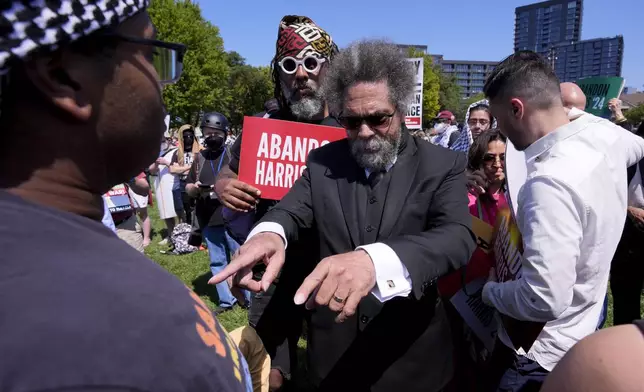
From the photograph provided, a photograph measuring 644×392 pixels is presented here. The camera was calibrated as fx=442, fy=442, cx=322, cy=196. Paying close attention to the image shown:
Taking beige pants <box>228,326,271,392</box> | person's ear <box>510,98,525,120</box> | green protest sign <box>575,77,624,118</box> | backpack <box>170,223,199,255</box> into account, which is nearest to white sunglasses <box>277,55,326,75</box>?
person's ear <box>510,98,525,120</box>

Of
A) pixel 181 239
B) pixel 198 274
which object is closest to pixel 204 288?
pixel 198 274

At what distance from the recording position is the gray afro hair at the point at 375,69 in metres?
1.95

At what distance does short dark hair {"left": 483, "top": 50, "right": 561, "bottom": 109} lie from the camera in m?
2.09

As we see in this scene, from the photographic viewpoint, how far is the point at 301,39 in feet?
8.78

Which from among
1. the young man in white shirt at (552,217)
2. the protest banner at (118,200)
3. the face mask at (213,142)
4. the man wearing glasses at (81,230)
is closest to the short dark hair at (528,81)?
the young man in white shirt at (552,217)

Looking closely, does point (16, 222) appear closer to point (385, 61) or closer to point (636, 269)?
point (385, 61)

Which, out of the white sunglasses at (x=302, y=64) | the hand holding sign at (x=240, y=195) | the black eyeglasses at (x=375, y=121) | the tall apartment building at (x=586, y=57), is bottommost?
the hand holding sign at (x=240, y=195)

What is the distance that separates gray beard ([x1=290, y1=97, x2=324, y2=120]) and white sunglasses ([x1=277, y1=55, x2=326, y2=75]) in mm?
186

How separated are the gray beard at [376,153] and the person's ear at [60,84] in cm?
134

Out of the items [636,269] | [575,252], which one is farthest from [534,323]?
[636,269]

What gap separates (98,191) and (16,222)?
21 cm

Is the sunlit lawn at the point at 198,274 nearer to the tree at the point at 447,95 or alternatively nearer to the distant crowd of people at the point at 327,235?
the distant crowd of people at the point at 327,235

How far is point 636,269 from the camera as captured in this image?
13.1ft

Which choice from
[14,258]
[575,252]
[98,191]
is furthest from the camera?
[575,252]
